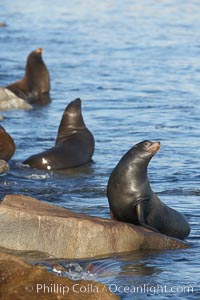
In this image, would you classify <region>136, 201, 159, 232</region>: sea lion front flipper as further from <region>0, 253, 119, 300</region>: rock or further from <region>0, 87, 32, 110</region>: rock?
<region>0, 87, 32, 110</region>: rock

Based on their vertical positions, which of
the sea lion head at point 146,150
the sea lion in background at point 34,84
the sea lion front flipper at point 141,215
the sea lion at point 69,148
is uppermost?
the sea lion head at point 146,150

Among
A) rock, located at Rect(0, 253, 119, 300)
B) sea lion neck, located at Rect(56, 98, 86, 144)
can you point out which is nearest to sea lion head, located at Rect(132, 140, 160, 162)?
rock, located at Rect(0, 253, 119, 300)

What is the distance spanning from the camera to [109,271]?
7746mm

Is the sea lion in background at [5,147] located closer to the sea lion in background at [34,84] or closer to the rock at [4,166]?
the rock at [4,166]

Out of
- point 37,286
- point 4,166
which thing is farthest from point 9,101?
point 37,286

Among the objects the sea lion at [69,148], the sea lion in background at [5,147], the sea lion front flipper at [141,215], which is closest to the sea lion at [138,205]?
the sea lion front flipper at [141,215]

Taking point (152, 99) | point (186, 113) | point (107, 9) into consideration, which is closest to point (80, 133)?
point (186, 113)

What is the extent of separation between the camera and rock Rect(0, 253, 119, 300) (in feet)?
20.6

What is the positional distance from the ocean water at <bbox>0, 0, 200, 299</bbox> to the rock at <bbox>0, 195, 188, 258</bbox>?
132 mm

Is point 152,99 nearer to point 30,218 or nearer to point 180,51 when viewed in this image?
point 180,51

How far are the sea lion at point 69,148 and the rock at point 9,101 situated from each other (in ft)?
11.5

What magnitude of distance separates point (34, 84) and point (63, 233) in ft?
36.0

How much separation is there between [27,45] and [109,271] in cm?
1841

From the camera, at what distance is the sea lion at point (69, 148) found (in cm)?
1228
